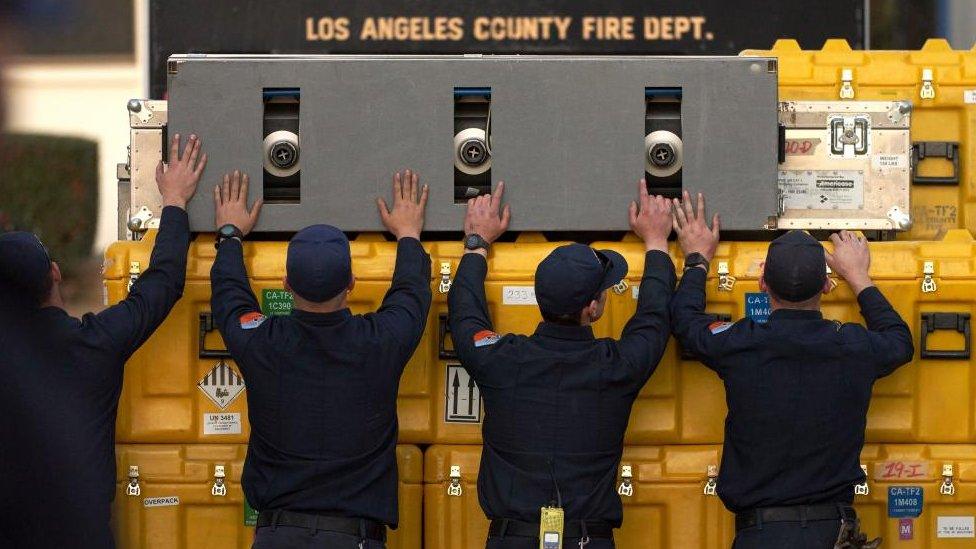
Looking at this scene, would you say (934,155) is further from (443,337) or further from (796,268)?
(443,337)

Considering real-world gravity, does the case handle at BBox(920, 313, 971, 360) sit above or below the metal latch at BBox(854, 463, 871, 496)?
above

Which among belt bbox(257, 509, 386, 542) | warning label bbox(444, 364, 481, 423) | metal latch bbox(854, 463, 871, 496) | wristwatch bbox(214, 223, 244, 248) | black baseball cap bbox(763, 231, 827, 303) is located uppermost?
wristwatch bbox(214, 223, 244, 248)

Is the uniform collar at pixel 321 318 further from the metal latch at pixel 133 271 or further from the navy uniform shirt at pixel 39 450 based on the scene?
the navy uniform shirt at pixel 39 450

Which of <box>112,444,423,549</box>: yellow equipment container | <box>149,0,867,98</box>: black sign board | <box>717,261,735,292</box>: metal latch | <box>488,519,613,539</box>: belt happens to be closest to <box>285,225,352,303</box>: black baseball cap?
<box>112,444,423,549</box>: yellow equipment container

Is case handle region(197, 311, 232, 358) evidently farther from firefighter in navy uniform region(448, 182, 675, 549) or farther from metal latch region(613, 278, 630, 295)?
metal latch region(613, 278, 630, 295)

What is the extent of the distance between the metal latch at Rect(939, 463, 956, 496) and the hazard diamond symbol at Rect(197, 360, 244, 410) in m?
2.49

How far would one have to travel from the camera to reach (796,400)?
161 inches

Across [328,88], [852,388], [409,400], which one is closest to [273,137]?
[328,88]

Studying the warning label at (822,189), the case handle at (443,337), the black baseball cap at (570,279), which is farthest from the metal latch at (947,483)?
the case handle at (443,337)

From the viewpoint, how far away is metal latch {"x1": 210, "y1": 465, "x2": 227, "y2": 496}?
14.8 ft

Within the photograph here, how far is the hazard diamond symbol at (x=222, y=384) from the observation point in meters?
4.54

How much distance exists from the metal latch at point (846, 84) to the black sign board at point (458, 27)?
201 centimetres

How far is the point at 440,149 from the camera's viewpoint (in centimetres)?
Result: 452

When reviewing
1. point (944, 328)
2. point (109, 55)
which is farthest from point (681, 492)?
point (109, 55)
